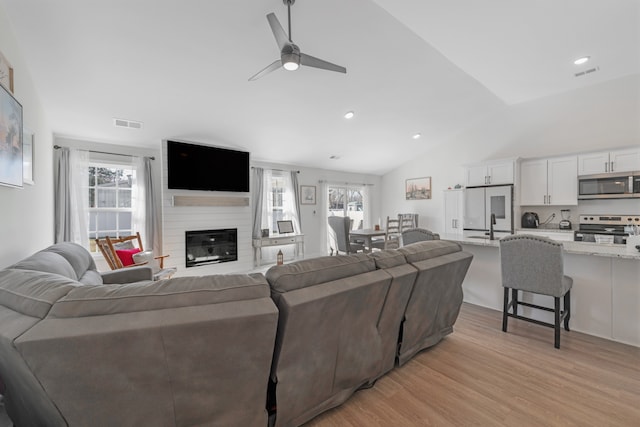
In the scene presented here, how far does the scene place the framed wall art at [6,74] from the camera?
1812 millimetres

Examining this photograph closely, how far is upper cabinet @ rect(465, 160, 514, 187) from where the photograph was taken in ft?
16.7

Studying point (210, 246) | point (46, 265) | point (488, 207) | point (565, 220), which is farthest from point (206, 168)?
point (565, 220)

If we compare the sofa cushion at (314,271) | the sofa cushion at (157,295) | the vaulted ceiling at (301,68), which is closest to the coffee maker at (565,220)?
the vaulted ceiling at (301,68)

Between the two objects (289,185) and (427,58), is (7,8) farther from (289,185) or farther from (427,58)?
(289,185)

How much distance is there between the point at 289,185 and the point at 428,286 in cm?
467

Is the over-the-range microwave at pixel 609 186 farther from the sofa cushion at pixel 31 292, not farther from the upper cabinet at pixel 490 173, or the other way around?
the sofa cushion at pixel 31 292

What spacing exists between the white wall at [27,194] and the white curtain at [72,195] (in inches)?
7.9

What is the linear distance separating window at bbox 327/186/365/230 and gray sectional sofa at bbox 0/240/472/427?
5.53 metres

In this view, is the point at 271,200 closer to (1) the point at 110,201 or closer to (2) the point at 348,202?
(2) the point at 348,202

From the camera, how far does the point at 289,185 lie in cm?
633

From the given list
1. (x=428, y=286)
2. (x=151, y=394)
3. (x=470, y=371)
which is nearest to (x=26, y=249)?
(x=151, y=394)

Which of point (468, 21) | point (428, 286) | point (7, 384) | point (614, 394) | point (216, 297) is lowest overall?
point (614, 394)

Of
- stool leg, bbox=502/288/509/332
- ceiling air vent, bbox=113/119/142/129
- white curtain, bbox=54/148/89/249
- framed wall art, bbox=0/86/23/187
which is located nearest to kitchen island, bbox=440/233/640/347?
stool leg, bbox=502/288/509/332

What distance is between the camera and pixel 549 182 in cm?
473
